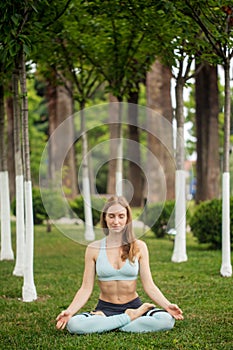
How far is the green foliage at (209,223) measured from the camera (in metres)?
13.2

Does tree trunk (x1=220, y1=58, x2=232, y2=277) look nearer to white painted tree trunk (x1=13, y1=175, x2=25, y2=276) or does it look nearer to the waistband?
white painted tree trunk (x1=13, y1=175, x2=25, y2=276)

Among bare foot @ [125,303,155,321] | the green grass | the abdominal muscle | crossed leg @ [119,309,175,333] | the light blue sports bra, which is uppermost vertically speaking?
the light blue sports bra

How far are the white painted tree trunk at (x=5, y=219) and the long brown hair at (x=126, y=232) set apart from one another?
5.62 m

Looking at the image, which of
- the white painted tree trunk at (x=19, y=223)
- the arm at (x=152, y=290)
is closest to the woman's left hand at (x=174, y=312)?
the arm at (x=152, y=290)

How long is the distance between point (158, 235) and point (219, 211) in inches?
159

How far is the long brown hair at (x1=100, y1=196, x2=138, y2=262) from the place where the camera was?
625cm

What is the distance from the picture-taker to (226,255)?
9.79 metres

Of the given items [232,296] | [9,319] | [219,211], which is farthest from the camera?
[219,211]

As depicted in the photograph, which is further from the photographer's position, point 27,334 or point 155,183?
point 155,183

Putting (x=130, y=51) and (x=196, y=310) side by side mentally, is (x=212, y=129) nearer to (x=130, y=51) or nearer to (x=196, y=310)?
(x=130, y=51)

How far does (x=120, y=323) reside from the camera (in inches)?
251

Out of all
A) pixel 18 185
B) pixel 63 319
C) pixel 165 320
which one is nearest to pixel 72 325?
pixel 63 319

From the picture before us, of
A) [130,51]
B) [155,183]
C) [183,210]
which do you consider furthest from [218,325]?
[155,183]

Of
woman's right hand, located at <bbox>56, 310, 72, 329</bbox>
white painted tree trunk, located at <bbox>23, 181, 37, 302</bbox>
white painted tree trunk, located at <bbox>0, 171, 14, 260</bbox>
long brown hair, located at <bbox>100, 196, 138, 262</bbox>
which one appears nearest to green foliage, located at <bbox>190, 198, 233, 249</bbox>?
white painted tree trunk, located at <bbox>0, 171, 14, 260</bbox>
